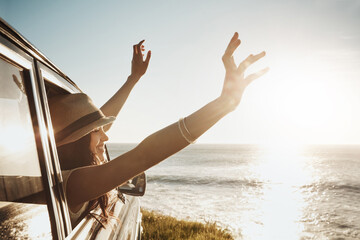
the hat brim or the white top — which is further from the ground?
the hat brim

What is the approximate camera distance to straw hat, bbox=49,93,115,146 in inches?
55.4

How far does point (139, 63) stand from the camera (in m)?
2.90

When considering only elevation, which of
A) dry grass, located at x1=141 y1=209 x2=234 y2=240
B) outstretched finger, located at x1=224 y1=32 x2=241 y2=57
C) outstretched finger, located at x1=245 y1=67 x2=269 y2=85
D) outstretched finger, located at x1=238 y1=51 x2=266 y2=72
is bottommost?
dry grass, located at x1=141 y1=209 x2=234 y2=240

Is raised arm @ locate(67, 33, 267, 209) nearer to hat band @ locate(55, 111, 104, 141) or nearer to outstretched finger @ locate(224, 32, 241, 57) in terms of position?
outstretched finger @ locate(224, 32, 241, 57)

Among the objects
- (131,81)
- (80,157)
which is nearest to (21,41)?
(80,157)

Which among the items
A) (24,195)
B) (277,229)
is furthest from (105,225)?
(277,229)

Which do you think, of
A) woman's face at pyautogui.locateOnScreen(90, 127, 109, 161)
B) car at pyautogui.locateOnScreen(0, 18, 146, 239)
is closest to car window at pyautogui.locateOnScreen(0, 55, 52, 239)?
car at pyautogui.locateOnScreen(0, 18, 146, 239)

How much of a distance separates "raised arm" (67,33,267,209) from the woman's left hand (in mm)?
1889

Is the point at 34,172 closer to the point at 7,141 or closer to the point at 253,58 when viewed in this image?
the point at 7,141

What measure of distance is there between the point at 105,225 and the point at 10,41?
1264 mm

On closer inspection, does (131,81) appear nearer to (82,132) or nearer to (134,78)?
(134,78)

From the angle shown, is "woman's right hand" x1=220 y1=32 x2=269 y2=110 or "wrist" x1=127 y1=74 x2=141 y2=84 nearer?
"woman's right hand" x1=220 y1=32 x2=269 y2=110

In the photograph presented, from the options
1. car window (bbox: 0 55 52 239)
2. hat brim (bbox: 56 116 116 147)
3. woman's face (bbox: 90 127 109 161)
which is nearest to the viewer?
car window (bbox: 0 55 52 239)

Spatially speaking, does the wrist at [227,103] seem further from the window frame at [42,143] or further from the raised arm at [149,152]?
the window frame at [42,143]
